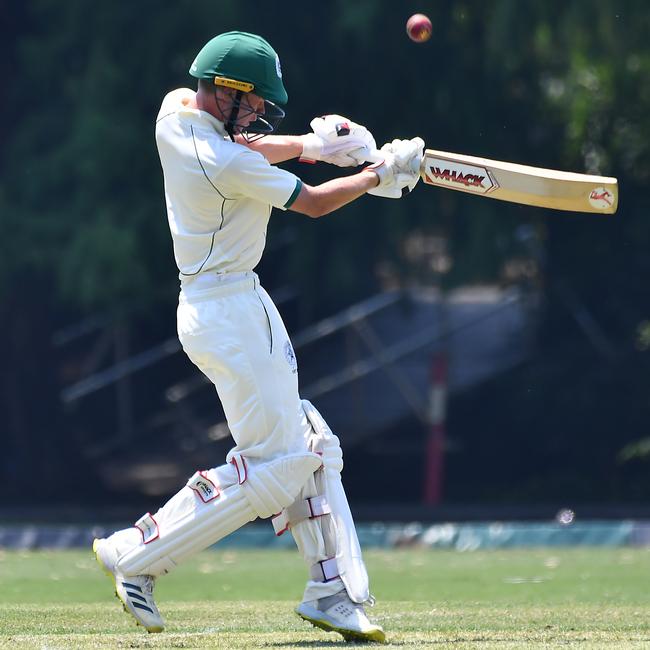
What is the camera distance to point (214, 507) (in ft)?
12.4

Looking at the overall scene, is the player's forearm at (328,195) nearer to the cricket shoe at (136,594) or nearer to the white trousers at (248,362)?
the white trousers at (248,362)

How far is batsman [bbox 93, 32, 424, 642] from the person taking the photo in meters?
3.77

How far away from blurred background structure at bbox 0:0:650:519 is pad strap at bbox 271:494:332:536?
595cm

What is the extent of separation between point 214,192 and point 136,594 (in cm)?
104

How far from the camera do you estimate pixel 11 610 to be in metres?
4.36

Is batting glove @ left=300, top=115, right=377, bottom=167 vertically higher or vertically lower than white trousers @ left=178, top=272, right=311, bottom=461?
higher

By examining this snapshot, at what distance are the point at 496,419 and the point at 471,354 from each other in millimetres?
769

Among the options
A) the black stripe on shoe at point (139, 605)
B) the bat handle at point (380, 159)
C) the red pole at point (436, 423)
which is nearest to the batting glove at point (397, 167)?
the bat handle at point (380, 159)

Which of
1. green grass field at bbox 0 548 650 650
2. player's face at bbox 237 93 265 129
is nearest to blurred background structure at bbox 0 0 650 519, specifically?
green grass field at bbox 0 548 650 650

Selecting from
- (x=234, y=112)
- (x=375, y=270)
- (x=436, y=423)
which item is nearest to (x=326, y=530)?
(x=234, y=112)

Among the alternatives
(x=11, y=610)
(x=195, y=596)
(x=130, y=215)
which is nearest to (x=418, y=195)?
(x=130, y=215)

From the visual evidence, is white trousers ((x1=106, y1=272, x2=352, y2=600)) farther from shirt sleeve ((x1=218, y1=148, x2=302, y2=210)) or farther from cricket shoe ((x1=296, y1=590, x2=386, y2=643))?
shirt sleeve ((x1=218, y1=148, x2=302, y2=210))

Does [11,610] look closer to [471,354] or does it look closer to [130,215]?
[130,215]

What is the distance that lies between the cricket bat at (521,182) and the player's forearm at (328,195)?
0.99ft
